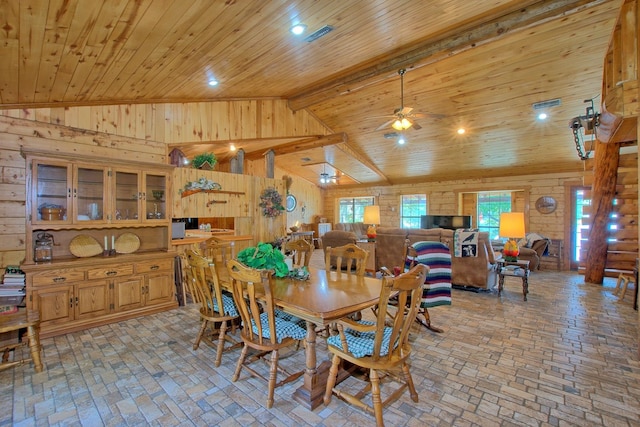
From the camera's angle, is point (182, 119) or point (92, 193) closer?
point (92, 193)

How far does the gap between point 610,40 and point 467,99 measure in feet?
6.24

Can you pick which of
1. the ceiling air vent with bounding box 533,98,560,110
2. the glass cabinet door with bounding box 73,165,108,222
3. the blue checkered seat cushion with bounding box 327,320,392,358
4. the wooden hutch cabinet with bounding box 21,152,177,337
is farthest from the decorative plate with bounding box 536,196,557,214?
the glass cabinet door with bounding box 73,165,108,222

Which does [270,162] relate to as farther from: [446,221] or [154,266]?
[446,221]

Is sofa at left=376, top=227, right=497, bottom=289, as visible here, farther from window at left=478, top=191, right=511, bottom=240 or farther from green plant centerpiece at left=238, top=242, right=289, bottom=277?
window at left=478, top=191, right=511, bottom=240

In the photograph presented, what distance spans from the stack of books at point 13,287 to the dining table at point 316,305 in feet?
7.54

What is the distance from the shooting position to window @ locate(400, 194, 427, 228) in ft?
32.7

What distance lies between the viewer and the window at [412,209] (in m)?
9.98

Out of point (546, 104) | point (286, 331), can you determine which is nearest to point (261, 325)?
point (286, 331)

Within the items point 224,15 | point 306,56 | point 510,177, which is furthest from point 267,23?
point 510,177

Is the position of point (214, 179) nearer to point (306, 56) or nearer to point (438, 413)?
point (306, 56)

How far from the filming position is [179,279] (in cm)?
441

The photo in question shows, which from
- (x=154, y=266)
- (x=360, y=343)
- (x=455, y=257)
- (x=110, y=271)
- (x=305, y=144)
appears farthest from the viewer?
(x=305, y=144)

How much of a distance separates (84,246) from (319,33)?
147 inches

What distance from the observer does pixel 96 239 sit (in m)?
3.96
